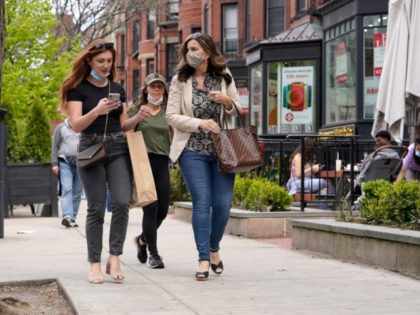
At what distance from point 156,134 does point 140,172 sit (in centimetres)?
146

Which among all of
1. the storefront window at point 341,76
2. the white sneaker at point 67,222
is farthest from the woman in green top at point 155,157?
the storefront window at point 341,76

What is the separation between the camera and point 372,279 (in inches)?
308

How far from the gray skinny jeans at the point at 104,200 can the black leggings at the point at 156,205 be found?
103 cm

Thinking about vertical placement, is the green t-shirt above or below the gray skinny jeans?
above

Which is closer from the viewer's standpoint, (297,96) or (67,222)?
(67,222)

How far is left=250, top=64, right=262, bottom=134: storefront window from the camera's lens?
31625 millimetres

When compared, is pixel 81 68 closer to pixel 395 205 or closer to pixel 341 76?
pixel 395 205

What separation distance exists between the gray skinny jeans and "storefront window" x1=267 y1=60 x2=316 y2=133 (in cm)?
2076

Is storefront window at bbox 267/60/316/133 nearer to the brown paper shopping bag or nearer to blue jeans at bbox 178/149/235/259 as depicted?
blue jeans at bbox 178/149/235/259

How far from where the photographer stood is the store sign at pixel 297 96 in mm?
28531

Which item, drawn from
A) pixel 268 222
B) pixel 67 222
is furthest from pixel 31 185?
pixel 268 222

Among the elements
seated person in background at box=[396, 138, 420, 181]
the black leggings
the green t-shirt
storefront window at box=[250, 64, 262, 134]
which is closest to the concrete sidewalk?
the black leggings

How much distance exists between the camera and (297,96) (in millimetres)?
28812

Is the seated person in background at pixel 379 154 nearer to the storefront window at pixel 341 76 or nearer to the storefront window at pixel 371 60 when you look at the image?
the storefront window at pixel 371 60
